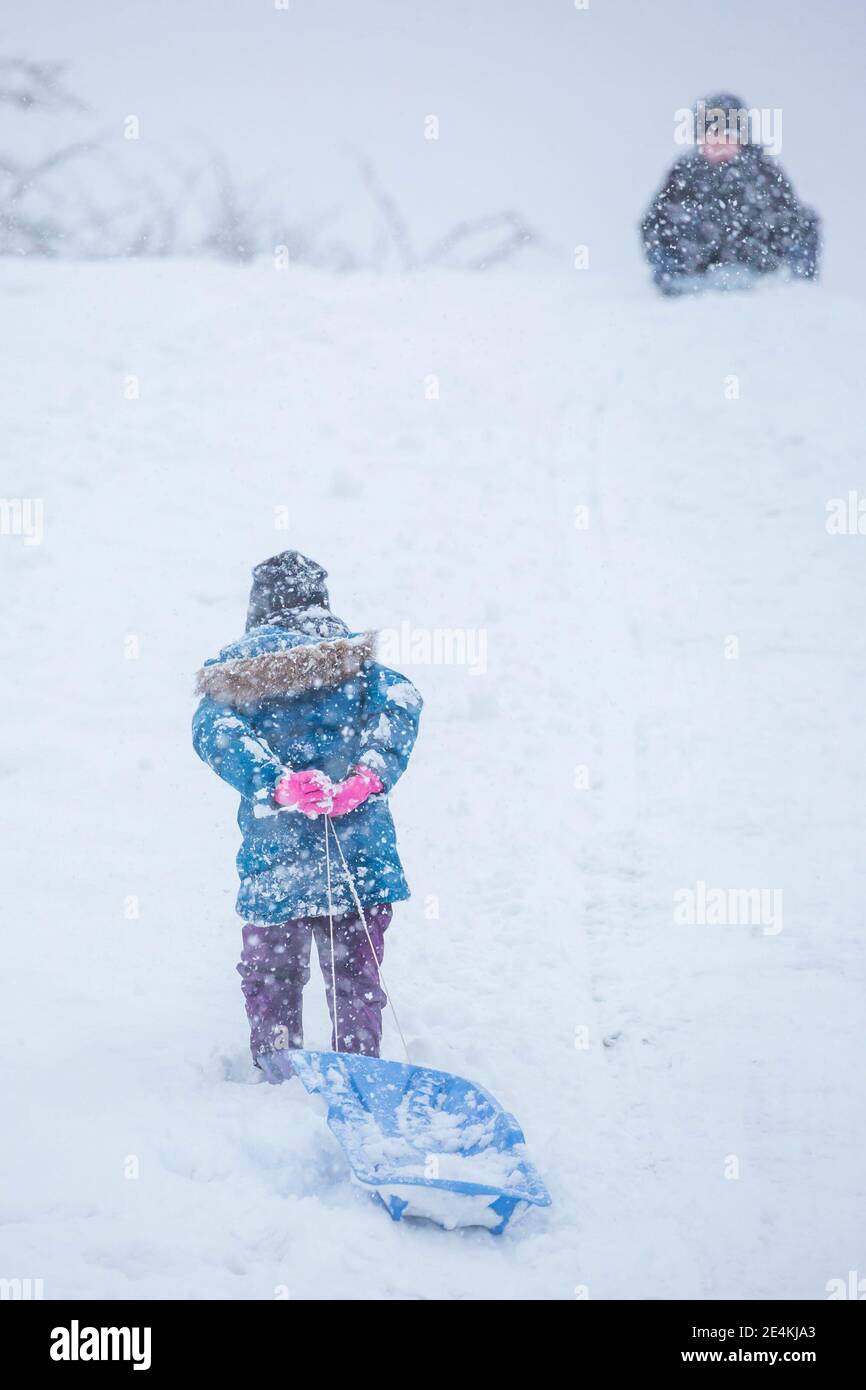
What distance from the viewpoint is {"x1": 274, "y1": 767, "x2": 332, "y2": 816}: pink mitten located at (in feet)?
12.4

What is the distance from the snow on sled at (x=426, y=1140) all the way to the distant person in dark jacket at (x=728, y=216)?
33.6 ft

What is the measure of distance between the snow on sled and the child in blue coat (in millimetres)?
492

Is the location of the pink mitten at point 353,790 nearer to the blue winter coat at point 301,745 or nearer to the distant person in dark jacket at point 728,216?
the blue winter coat at point 301,745

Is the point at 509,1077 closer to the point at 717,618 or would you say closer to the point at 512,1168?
the point at 512,1168

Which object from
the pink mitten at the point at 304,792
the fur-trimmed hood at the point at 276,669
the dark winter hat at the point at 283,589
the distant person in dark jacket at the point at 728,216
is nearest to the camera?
the pink mitten at the point at 304,792

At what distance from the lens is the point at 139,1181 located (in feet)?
10.3

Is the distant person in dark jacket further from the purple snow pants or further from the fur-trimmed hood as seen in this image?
the purple snow pants

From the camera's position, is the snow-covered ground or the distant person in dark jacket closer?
the snow-covered ground

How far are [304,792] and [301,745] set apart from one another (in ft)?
1.01

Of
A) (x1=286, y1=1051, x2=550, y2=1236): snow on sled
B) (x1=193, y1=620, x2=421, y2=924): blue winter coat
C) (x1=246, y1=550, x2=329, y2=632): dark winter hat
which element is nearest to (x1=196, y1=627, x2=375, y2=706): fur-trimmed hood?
(x1=193, y1=620, x2=421, y2=924): blue winter coat

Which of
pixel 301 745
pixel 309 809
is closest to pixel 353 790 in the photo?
pixel 309 809

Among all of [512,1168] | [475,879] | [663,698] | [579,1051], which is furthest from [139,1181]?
[663,698]

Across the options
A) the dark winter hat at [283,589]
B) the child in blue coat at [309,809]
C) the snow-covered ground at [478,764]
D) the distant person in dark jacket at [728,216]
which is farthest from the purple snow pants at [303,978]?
the distant person in dark jacket at [728,216]

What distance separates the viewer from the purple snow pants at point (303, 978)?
3.87m
